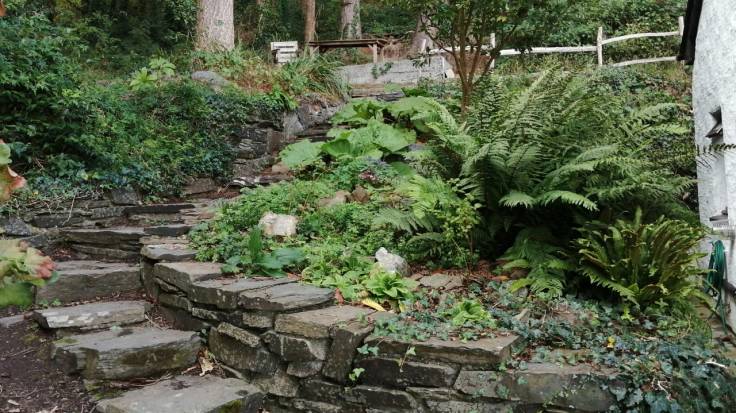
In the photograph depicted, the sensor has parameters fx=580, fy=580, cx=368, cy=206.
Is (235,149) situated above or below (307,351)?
above

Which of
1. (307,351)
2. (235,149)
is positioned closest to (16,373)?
(307,351)

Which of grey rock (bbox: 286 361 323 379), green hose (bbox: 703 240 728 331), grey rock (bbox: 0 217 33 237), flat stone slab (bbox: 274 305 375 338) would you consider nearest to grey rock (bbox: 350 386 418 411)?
grey rock (bbox: 286 361 323 379)

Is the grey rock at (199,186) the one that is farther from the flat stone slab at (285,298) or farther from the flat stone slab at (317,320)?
the flat stone slab at (317,320)

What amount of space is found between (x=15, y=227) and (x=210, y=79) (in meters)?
4.04

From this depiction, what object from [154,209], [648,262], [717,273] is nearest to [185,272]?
[154,209]

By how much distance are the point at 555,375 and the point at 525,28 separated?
210 inches

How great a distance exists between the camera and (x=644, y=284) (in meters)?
3.36

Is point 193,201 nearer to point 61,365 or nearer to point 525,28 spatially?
point 61,365

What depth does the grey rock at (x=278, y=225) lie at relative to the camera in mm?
4660

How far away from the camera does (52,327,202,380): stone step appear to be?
3293 millimetres

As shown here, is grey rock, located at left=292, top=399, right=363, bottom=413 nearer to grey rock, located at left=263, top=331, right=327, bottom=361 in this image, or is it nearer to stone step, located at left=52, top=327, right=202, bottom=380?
grey rock, located at left=263, top=331, right=327, bottom=361

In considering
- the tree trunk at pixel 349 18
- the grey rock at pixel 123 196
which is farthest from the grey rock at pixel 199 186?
the tree trunk at pixel 349 18

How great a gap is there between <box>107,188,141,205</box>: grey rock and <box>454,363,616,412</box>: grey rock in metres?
4.58

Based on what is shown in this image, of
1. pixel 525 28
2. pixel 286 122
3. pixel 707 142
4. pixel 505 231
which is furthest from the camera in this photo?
pixel 286 122
